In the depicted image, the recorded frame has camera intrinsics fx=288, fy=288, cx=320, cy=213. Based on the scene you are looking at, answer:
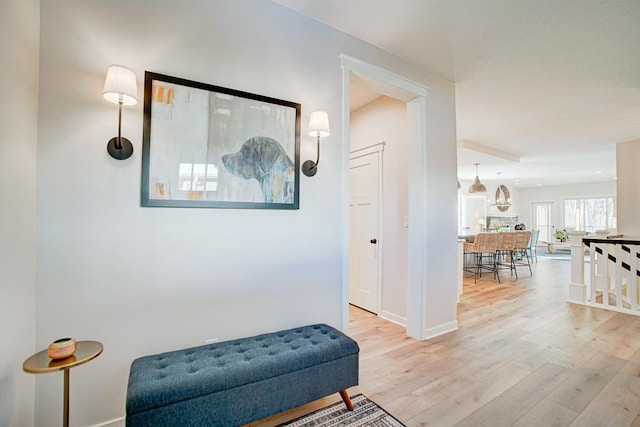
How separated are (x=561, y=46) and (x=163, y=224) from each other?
3518 millimetres

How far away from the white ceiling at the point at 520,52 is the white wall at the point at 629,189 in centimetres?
41

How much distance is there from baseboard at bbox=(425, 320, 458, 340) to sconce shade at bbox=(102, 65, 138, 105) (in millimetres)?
3129

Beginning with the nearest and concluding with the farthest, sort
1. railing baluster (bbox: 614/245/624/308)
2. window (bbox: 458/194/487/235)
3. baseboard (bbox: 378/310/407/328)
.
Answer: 1. baseboard (bbox: 378/310/407/328)
2. railing baluster (bbox: 614/245/624/308)
3. window (bbox: 458/194/487/235)

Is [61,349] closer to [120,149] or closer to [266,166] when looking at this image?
[120,149]

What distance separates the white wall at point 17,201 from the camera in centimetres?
121

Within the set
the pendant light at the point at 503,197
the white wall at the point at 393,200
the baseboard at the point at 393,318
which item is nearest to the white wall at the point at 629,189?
the pendant light at the point at 503,197

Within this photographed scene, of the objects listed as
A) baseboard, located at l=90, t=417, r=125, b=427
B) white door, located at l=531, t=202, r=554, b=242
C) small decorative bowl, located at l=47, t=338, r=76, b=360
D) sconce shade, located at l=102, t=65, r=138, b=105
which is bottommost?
baseboard, located at l=90, t=417, r=125, b=427

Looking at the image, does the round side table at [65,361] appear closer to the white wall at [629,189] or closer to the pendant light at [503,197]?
the white wall at [629,189]

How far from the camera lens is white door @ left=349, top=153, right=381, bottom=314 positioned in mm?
3715

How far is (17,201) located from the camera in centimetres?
129

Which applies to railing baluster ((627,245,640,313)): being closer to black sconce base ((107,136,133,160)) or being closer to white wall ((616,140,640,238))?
white wall ((616,140,640,238))

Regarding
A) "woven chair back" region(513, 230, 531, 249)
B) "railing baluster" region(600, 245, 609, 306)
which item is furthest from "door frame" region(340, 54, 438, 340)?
"woven chair back" region(513, 230, 531, 249)

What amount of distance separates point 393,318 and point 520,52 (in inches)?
118

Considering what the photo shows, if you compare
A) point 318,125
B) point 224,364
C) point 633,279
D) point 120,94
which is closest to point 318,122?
point 318,125
